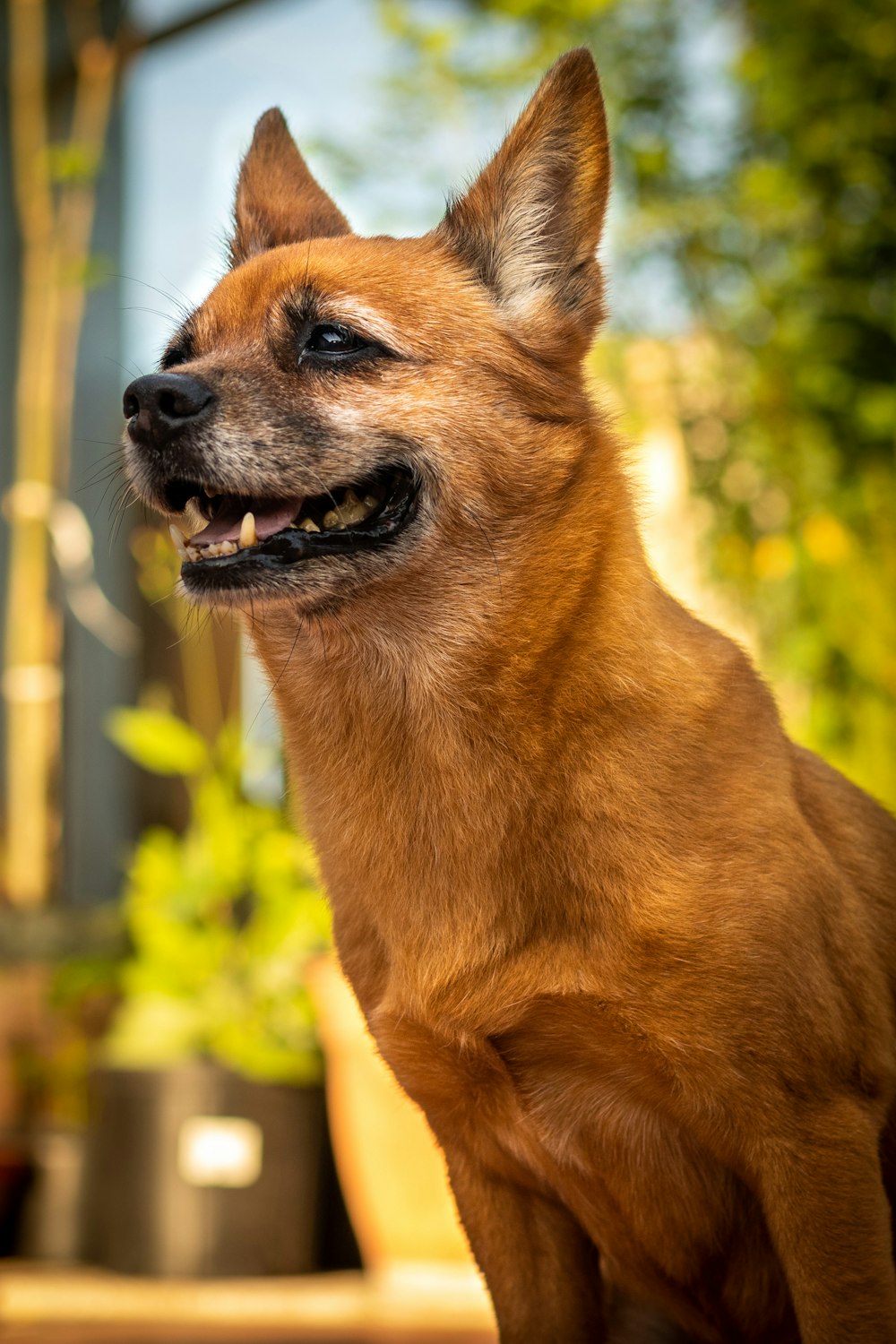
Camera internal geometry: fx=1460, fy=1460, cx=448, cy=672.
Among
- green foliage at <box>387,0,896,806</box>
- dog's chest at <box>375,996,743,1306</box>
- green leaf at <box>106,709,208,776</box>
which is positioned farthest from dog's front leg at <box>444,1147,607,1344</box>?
green leaf at <box>106,709,208,776</box>

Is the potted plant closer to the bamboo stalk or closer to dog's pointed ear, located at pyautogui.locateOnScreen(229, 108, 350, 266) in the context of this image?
the bamboo stalk

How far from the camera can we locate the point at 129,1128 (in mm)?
3738

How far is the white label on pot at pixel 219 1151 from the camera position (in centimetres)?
364

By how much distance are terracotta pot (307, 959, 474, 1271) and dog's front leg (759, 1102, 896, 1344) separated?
6.35ft

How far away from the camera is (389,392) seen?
1.83 m

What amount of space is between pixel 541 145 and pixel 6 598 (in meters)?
3.82

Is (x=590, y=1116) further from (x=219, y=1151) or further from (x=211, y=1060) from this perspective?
(x=211, y=1060)

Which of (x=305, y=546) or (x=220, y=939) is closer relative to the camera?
(x=305, y=546)

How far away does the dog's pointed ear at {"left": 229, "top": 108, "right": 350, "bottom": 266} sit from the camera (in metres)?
2.20

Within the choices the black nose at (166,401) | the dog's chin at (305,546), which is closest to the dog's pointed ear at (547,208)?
the dog's chin at (305,546)

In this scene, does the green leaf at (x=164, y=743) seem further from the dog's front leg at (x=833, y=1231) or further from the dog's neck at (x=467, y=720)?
the dog's front leg at (x=833, y=1231)

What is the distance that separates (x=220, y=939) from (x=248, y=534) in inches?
102

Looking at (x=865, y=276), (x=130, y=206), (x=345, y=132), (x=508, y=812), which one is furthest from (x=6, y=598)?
(x=508, y=812)

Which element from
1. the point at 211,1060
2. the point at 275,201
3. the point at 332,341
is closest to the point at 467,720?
the point at 332,341
